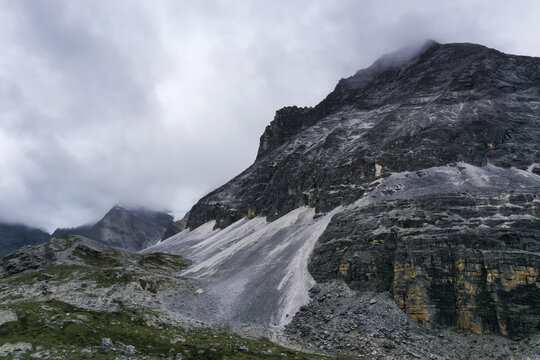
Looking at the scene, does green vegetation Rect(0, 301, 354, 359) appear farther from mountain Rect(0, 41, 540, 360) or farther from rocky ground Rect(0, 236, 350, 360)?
mountain Rect(0, 41, 540, 360)

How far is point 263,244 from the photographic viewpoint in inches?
3885

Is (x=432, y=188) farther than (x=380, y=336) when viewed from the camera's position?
Yes

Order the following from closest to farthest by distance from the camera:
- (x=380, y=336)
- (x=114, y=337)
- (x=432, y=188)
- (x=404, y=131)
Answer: (x=114, y=337) → (x=380, y=336) → (x=432, y=188) → (x=404, y=131)

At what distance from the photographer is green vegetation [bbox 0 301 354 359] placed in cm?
3912

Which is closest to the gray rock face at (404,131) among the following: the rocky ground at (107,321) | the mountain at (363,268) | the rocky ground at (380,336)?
the mountain at (363,268)

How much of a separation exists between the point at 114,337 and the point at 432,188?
7169 cm

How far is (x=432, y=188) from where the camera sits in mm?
80500

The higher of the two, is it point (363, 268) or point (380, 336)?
point (363, 268)

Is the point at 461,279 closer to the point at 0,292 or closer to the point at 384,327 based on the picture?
the point at 384,327

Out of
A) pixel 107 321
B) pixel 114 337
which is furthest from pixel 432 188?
pixel 107 321

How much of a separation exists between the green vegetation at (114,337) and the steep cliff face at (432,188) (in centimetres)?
2544

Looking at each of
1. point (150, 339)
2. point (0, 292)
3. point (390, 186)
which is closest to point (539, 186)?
point (390, 186)

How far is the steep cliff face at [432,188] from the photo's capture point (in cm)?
5394

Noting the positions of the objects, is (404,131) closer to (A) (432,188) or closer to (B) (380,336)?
(A) (432,188)
